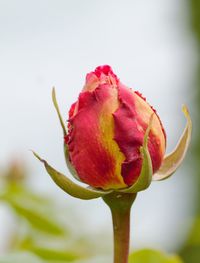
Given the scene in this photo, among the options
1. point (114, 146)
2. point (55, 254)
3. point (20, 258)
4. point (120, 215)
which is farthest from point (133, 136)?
point (55, 254)

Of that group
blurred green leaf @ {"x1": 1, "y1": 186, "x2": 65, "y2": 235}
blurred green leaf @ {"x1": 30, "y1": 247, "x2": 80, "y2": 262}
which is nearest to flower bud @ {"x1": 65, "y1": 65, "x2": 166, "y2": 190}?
blurred green leaf @ {"x1": 30, "y1": 247, "x2": 80, "y2": 262}

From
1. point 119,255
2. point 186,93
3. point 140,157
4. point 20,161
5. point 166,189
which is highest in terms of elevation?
point 186,93

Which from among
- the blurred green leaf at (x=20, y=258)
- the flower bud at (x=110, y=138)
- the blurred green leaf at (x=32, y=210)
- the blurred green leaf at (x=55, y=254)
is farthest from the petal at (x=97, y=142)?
the blurred green leaf at (x=32, y=210)

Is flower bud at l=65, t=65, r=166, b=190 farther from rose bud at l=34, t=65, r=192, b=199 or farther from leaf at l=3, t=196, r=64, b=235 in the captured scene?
leaf at l=3, t=196, r=64, b=235

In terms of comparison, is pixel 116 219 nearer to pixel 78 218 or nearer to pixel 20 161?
pixel 78 218

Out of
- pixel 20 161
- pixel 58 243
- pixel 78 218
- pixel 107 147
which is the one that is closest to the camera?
pixel 107 147

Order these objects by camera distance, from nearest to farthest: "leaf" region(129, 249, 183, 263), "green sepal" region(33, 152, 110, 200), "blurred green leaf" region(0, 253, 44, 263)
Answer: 1. "green sepal" region(33, 152, 110, 200)
2. "blurred green leaf" region(0, 253, 44, 263)
3. "leaf" region(129, 249, 183, 263)

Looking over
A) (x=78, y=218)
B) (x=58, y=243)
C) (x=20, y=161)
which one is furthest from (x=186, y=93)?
(x=58, y=243)

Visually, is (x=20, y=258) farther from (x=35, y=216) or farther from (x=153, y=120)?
(x=35, y=216)
